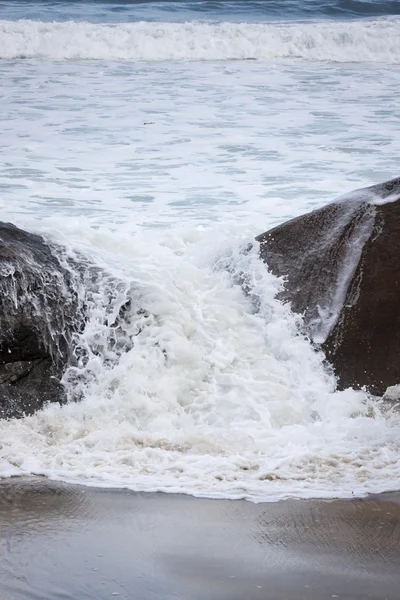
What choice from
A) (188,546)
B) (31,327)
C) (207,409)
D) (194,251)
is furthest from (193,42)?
(188,546)

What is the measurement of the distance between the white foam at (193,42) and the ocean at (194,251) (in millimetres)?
1571

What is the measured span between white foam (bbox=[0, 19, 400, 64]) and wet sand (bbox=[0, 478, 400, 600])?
17462 mm

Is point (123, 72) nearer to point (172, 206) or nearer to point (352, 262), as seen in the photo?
point (172, 206)

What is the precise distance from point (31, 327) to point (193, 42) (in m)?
17.3

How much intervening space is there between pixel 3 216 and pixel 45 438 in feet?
11.0

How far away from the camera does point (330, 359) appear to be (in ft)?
16.5

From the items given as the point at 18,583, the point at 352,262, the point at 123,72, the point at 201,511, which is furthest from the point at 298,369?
the point at 123,72

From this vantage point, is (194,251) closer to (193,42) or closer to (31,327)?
(31,327)

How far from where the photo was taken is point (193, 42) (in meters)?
20.8

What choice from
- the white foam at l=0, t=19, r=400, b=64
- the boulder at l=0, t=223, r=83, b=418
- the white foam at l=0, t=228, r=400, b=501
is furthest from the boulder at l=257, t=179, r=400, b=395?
the white foam at l=0, t=19, r=400, b=64

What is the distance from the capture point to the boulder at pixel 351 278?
4.96 metres

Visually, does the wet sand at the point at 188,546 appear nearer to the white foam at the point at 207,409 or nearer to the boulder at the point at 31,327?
the white foam at the point at 207,409

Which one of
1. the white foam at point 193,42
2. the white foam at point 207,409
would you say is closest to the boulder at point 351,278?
the white foam at point 207,409

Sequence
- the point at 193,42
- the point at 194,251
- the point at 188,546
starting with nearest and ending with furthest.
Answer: the point at 188,546
the point at 194,251
the point at 193,42
